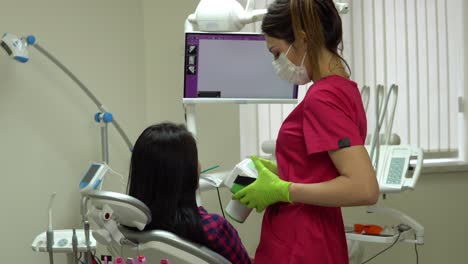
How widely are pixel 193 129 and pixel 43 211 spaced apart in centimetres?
83

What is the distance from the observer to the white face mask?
1336 millimetres

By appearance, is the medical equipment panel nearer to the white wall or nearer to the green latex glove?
the green latex glove

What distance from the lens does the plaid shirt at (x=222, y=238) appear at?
4.82 feet

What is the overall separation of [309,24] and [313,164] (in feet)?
1.05

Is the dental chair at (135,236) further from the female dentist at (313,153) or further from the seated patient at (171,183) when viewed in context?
the female dentist at (313,153)

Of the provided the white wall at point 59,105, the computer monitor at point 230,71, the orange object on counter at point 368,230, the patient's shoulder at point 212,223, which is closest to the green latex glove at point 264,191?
the patient's shoulder at point 212,223

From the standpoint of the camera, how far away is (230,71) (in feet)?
7.53

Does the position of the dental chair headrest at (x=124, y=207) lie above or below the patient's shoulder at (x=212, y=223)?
above

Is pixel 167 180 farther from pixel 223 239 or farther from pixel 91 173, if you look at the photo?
pixel 91 173

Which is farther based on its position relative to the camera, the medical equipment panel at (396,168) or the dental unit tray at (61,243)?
the medical equipment panel at (396,168)

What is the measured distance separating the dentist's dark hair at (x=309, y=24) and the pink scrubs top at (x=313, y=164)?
8 centimetres

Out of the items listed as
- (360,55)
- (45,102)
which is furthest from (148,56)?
(360,55)

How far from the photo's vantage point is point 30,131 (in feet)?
8.19

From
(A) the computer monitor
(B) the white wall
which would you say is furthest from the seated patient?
(B) the white wall
